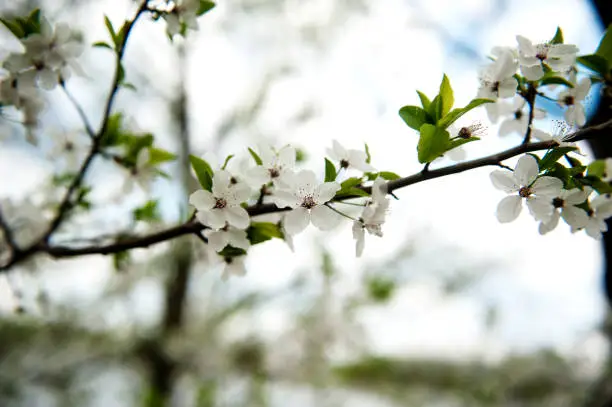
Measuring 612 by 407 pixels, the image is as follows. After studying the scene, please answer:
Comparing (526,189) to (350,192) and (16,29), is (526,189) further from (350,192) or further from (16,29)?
(16,29)

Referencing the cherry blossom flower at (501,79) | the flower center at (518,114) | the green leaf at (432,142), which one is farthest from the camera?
the flower center at (518,114)

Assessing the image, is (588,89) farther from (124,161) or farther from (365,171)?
(124,161)

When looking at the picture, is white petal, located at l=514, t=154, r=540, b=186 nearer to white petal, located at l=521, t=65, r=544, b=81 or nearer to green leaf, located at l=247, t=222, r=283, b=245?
white petal, located at l=521, t=65, r=544, b=81

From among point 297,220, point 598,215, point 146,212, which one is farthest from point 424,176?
point 146,212

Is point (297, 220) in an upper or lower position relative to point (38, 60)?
lower

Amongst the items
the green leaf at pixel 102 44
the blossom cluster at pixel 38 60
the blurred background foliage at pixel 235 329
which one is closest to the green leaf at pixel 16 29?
the blossom cluster at pixel 38 60

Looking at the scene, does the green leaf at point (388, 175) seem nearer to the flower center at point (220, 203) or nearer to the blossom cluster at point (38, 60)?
the flower center at point (220, 203)
